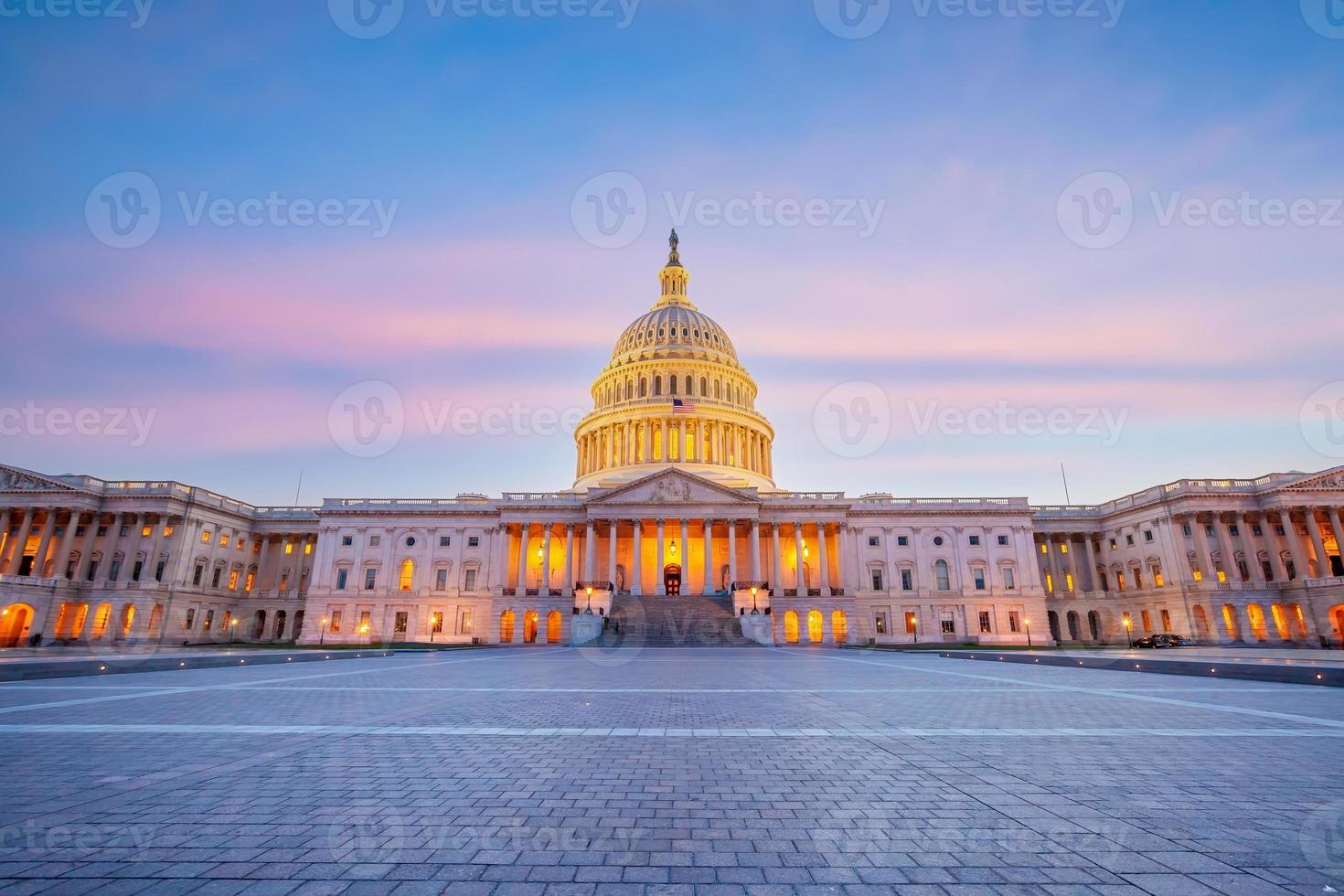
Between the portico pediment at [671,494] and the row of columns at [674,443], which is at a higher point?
the row of columns at [674,443]

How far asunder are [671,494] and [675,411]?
18.4 metres

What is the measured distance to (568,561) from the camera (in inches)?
2547

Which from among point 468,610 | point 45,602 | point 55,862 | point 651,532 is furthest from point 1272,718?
point 45,602

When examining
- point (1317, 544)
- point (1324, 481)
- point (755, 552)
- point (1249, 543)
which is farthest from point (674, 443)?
point (1324, 481)

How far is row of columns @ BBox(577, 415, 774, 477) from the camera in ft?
263

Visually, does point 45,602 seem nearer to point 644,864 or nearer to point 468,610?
point 468,610

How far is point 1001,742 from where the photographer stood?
872 cm

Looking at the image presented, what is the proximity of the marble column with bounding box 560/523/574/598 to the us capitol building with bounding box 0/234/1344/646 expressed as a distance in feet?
1.20

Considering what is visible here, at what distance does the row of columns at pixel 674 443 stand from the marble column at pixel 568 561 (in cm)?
1570

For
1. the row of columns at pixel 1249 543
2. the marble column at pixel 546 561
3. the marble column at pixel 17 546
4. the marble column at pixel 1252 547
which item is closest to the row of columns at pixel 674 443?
the marble column at pixel 546 561

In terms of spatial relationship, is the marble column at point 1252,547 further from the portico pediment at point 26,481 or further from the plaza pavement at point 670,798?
the portico pediment at point 26,481

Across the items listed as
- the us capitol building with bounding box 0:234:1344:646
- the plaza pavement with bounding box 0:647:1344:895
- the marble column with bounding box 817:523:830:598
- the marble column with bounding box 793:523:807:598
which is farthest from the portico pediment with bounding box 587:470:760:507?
the plaza pavement with bounding box 0:647:1344:895

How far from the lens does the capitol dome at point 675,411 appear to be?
263 feet

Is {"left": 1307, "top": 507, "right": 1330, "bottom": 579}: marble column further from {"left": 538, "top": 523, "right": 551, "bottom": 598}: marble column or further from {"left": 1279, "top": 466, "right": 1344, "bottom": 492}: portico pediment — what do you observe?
{"left": 538, "top": 523, "right": 551, "bottom": 598}: marble column
